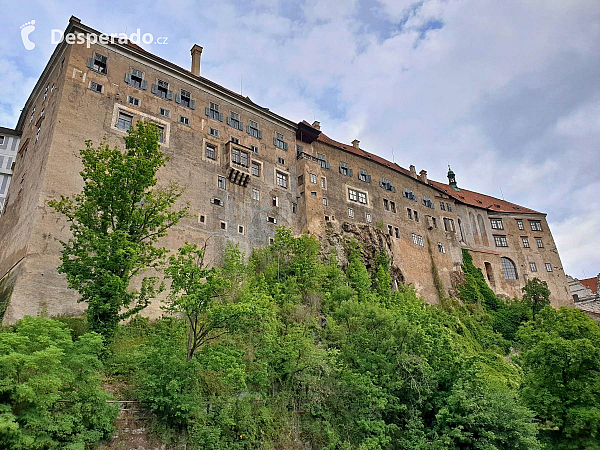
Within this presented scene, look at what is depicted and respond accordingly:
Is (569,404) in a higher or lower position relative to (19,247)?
lower

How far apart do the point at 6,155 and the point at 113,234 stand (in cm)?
3323

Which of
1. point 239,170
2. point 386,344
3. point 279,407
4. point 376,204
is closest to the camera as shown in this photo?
point 279,407

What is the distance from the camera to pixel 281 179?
36.7 meters

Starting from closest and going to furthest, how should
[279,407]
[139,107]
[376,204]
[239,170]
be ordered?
1. [279,407]
2. [139,107]
3. [239,170]
4. [376,204]

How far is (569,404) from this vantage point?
19359 mm

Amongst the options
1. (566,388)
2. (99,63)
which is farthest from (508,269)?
(99,63)

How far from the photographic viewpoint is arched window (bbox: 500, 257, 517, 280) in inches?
2058

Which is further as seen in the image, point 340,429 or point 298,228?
point 298,228

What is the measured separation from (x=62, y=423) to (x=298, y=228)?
81.5 ft

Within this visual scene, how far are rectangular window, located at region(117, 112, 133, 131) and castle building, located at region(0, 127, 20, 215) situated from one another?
19179mm

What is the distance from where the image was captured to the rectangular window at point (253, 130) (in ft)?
118

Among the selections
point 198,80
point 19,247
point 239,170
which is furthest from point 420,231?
point 19,247

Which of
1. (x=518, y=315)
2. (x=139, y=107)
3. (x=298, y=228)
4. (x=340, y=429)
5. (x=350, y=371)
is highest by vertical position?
(x=139, y=107)

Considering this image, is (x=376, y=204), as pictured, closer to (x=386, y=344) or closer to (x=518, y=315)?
(x=518, y=315)
